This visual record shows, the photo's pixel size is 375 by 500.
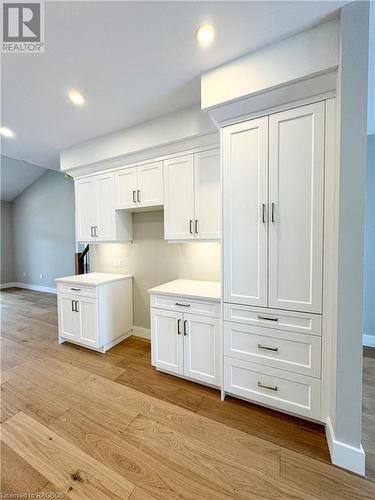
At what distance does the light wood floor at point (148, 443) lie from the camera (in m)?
1.23

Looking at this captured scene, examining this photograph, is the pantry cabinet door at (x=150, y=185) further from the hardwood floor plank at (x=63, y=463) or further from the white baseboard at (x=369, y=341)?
the white baseboard at (x=369, y=341)

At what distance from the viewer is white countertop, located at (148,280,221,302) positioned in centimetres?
204

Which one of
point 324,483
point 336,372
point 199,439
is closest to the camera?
point 324,483

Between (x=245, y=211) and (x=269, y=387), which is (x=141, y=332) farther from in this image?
(x=245, y=211)

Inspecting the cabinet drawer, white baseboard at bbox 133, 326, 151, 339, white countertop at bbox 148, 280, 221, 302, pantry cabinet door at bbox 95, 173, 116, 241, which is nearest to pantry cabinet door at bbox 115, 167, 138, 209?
pantry cabinet door at bbox 95, 173, 116, 241

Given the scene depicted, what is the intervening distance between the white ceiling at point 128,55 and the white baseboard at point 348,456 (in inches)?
106

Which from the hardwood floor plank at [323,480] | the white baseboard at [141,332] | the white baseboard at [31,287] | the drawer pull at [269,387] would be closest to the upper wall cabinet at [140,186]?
the white baseboard at [141,332]

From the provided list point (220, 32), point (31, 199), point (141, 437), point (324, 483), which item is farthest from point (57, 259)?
point (324, 483)

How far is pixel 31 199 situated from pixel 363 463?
8431 millimetres

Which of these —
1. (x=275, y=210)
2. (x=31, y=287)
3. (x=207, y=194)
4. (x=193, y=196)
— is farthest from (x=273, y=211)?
(x=31, y=287)

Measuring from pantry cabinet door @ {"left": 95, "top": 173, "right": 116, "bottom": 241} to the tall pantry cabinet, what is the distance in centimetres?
181

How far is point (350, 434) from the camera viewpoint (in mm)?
1331

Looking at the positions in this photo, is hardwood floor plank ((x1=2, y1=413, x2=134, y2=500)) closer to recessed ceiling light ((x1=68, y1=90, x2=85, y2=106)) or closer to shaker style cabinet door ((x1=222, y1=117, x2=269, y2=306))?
shaker style cabinet door ((x1=222, y1=117, x2=269, y2=306))

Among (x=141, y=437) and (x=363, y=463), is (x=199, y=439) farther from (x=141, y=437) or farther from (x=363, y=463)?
(x=363, y=463)
